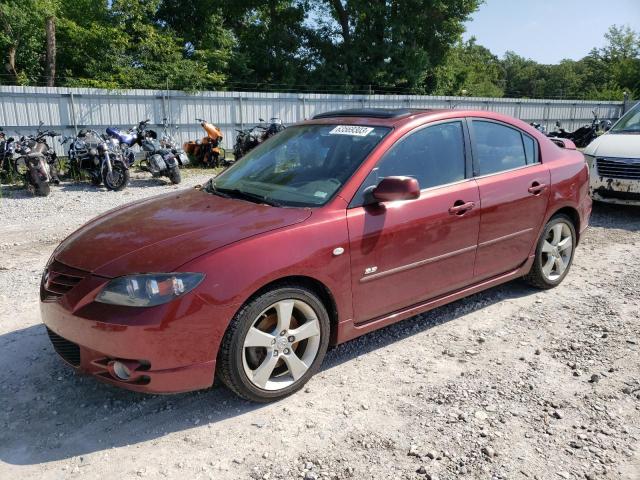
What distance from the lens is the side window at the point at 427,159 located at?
11.8 feet

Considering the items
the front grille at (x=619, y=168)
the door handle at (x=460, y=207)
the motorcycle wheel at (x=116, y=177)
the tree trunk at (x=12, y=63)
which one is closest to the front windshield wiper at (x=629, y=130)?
the front grille at (x=619, y=168)

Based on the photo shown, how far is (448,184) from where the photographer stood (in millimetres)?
3887

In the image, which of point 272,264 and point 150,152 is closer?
point 272,264

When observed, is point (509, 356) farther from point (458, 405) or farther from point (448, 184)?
point (448, 184)

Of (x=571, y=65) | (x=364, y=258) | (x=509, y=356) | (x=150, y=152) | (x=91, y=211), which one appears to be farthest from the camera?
(x=571, y=65)

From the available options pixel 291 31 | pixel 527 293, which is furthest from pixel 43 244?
pixel 291 31

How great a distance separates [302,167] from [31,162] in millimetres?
8058

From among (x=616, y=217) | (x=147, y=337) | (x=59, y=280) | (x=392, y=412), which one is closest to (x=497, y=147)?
(x=392, y=412)

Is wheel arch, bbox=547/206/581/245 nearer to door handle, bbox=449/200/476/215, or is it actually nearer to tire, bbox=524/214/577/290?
tire, bbox=524/214/577/290

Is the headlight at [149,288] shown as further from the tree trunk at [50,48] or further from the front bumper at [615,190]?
the tree trunk at [50,48]

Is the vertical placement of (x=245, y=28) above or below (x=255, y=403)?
above

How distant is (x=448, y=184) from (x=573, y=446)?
1.89 meters

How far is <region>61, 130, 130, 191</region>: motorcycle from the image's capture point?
10.7m

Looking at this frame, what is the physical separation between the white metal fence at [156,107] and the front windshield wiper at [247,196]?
11932 millimetres
